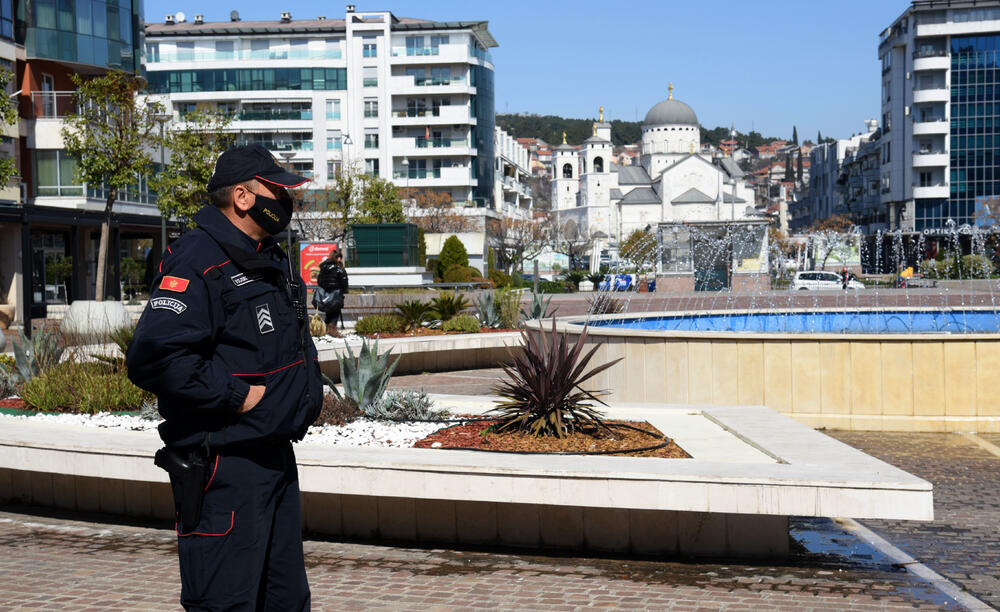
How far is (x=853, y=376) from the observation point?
11891 millimetres

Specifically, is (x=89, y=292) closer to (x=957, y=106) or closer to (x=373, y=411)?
(x=373, y=411)

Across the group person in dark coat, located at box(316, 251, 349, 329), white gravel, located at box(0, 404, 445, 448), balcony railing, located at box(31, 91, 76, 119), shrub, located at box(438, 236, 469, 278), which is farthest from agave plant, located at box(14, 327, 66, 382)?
shrub, located at box(438, 236, 469, 278)

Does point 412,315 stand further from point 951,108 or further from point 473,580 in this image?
point 951,108

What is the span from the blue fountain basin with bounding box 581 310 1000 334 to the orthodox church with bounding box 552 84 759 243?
125m

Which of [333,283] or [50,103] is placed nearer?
[333,283]

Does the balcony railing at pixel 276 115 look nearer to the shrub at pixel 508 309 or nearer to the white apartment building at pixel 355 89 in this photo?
the white apartment building at pixel 355 89

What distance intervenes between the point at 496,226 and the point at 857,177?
4704cm

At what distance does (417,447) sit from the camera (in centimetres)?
Result: 786

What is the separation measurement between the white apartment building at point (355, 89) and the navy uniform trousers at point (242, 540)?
275 ft

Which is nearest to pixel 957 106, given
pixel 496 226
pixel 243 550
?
pixel 496 226

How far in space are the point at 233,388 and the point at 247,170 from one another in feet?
2.74

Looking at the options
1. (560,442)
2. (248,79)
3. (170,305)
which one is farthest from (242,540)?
(248,79)

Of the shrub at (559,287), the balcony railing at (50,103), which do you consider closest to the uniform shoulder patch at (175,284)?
the balcony railing at (50,103)

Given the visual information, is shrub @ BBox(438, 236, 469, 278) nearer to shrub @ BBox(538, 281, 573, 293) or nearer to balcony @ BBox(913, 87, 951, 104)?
shrub @ BBox(538, 281, 573, 293)
